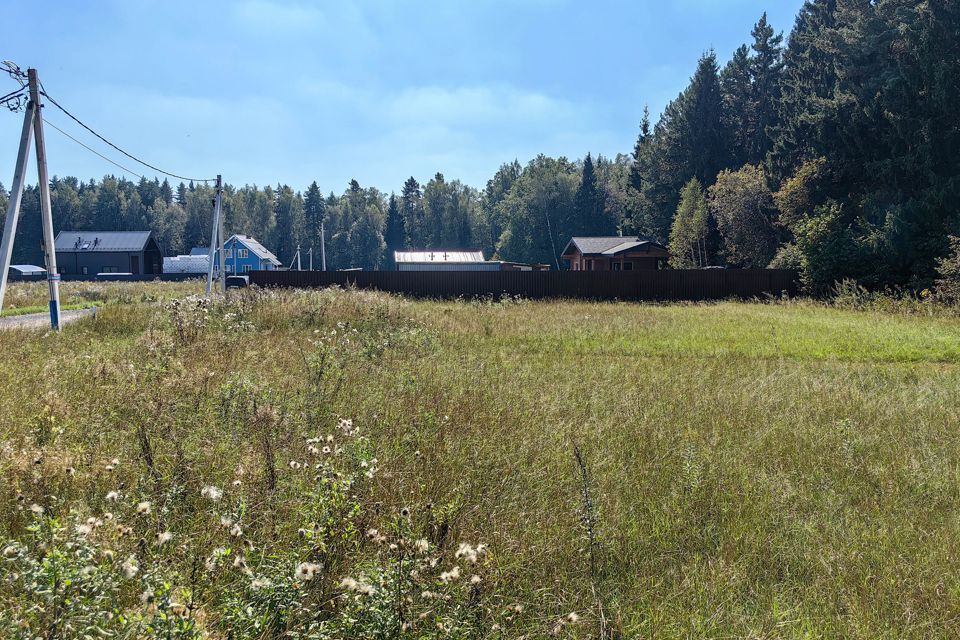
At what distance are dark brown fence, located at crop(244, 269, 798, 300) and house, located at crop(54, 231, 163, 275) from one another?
47189 mm

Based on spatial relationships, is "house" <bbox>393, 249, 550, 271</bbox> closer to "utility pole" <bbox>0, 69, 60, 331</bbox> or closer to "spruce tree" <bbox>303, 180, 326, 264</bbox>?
"utility pole" <bbox>0, 69, 60, 331</bbox>

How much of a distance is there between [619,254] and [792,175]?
11520 millimetres

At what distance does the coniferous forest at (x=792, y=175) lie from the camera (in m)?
21.4

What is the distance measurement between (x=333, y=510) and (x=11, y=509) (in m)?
1.54

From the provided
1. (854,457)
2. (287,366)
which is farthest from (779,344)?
(287,366)

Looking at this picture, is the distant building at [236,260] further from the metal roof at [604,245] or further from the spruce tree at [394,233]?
the metal roof at [604,245]

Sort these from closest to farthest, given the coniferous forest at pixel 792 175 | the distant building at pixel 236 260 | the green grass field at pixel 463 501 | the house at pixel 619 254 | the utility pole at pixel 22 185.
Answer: the green grass field at pixel 463 501
the utility pole at pixel 22 185
the coniferous forest at pixel 792 175
the house at pixel 619 254
the distant building at pixel 236 260

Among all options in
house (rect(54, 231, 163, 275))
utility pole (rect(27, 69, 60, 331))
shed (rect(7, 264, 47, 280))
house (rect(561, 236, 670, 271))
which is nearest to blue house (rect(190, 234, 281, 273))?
house (rect(54, 231, 163, 275))

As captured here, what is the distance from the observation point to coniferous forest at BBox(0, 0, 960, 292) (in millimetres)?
21359

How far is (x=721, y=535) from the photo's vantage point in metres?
2.94

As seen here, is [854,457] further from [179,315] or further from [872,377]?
[179,315]

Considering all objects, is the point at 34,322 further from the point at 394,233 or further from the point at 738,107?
the point at 394,233

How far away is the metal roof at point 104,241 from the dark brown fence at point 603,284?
4763 centimetres

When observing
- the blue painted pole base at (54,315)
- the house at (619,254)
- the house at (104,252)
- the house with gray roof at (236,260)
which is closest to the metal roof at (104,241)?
the house at (104,252)
